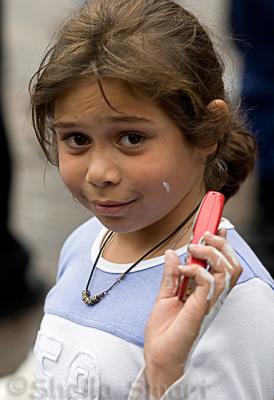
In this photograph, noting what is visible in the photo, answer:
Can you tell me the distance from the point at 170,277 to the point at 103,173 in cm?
27

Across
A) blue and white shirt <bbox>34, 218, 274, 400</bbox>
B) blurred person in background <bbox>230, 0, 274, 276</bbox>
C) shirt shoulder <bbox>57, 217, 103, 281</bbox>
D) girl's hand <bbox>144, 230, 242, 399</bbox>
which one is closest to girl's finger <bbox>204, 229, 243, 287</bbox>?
girl's hand <bbox>144, 230, 242, 399</bbox>

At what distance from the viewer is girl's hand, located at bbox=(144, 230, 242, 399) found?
1800 mm

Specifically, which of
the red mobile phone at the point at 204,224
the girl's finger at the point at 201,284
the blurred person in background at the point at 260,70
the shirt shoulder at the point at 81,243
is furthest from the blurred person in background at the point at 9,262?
the girl's finger at the point at 201,284

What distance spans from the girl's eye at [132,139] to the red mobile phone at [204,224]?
19 centimetres

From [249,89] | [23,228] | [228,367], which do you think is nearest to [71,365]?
[228,367]

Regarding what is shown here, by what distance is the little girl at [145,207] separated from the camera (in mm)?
1912

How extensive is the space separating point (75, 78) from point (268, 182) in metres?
2.59

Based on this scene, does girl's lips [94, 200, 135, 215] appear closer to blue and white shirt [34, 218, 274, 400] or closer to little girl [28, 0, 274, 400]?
little girl [28, 0, 274, 400]

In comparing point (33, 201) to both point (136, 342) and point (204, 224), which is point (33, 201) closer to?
point (136, 342)

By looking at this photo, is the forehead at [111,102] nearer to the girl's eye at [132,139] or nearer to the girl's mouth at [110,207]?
the girl's eye at [132,139]

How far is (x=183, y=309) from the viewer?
1.81 metres

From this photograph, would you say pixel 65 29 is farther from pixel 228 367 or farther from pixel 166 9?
pixel 228 367

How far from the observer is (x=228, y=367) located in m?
1.98

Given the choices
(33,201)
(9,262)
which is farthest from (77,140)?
(33,201)
